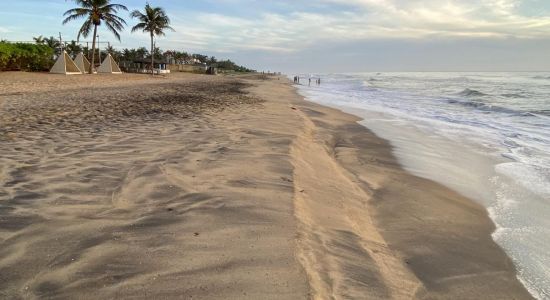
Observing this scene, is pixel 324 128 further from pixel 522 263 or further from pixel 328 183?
pixel 522 263

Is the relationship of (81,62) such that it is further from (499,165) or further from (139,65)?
(499,165)

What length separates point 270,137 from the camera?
7.71 m

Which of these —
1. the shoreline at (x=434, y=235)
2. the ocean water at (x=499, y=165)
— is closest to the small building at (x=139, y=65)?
the ocean water at (x=499, y=165)

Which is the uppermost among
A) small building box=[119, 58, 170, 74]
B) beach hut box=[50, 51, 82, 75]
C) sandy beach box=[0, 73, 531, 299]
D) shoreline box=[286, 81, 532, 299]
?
small building box=[119, 58, 170, 74]

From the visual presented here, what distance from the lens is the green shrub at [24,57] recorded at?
3047 cm

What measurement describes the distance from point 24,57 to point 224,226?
126ft

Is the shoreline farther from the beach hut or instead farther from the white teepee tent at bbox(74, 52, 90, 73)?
the white teepee tent at bbox(74, 52, 90, 73)

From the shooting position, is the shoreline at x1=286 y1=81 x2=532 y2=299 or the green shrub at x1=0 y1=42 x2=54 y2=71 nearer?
the shoreline at x1=286 y1=81 x2=532 y2=299

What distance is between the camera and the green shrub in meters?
30.5

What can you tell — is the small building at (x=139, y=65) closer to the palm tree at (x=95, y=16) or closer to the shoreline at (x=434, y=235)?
the palm tree at (x=95, y=16)

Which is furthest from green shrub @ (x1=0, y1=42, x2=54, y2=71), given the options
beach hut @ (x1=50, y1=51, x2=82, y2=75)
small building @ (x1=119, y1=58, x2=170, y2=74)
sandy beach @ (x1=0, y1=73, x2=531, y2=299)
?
sandy beach @ (x1=0, y1=73, x2=531, y2=299)

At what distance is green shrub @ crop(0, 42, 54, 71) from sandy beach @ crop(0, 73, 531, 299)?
97.5ft

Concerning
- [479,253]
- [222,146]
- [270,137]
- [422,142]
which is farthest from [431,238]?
[422,142]

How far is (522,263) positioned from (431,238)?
2.67 ft
